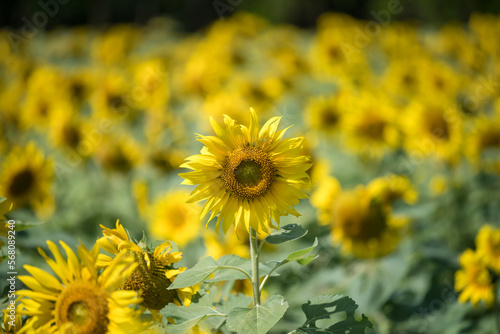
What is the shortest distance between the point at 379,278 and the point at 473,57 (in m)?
4.13

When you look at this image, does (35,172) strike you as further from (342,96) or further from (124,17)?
(124,17)

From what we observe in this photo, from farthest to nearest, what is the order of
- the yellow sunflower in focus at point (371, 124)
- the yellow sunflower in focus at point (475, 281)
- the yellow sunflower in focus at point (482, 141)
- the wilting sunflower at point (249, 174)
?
the yellow sunflower in focus at point (371, 124) < the yellow sunflower in focus at point (482, 141) < the yellow sunflower in focus at point (475, 281) < the wilting sunflower at point (249, 174)

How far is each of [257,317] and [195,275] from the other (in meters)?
0.20

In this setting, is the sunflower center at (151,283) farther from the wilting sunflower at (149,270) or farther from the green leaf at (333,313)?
the green leaf at (333,313)

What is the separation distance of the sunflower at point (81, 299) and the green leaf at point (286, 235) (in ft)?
1.32

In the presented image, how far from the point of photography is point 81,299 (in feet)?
3.50

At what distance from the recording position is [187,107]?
591 cm

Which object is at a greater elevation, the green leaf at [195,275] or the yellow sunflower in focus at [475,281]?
the green leaf at [195,275]

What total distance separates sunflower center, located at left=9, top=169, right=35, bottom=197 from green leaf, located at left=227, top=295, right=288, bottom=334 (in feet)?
8.44

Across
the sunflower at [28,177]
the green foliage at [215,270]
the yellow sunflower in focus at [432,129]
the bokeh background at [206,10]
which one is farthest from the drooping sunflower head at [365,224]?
the bokeh background at [206,10]

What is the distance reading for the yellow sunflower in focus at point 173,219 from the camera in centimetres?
323

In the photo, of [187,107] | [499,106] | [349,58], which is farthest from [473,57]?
[187,107]

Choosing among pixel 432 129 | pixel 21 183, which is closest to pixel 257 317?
pixel 21 183

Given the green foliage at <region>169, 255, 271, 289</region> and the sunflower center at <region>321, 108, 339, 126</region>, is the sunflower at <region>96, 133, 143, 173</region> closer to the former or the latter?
the sunflower center at <region>321, 108, 339, 126</region>
